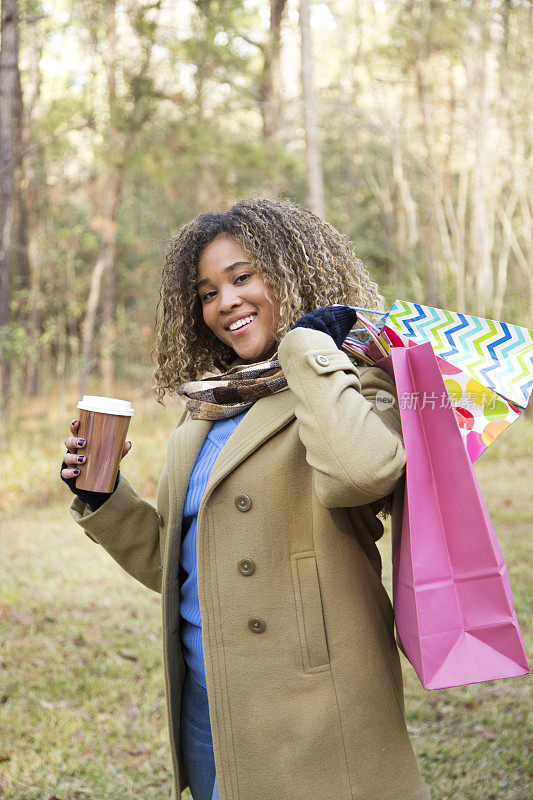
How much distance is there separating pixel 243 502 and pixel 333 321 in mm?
426

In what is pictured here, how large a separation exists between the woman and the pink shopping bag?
2.4 inches

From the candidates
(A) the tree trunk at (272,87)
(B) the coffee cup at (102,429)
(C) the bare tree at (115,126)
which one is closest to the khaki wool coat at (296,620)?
(B) the coffee cup at (102,429)

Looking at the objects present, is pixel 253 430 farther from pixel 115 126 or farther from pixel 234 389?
pixel 115 126

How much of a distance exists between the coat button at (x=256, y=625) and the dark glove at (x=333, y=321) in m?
0.60

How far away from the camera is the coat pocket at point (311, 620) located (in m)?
1.54

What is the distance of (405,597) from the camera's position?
145cm

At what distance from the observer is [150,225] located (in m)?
15.7

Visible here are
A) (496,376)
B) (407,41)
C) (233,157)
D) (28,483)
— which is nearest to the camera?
(496,376)

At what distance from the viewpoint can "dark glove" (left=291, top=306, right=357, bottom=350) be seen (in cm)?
159

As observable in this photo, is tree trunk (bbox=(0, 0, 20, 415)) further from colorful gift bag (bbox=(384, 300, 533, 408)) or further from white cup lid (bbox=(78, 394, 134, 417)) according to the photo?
colorful gift bag (bbox=(384, 300, 533, 408))

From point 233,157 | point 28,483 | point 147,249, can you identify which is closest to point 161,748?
point 28,483

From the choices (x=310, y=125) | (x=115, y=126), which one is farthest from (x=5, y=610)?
(x=115, y=126)

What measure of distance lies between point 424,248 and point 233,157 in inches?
301

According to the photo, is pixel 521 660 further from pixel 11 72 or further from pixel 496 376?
pixel 11 72
